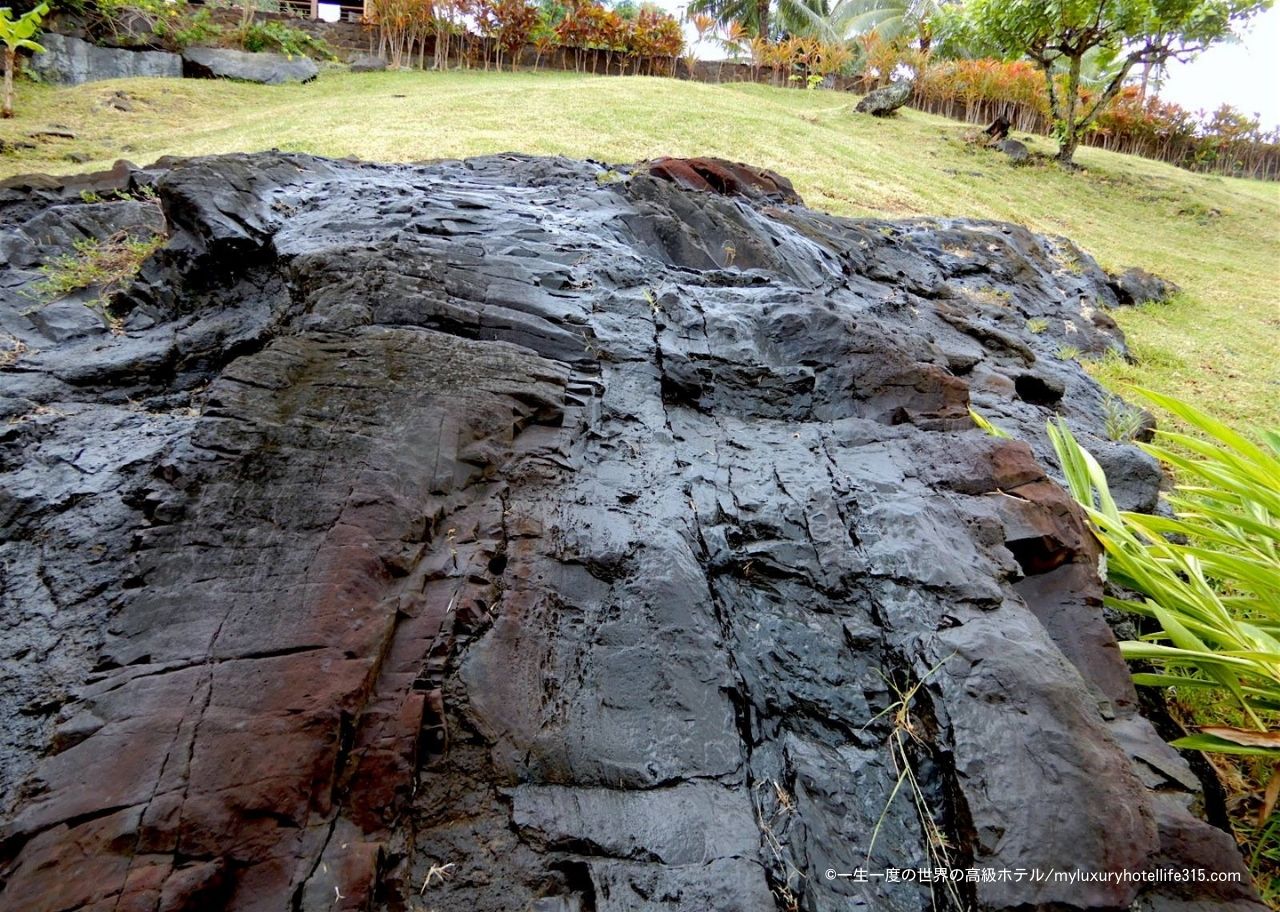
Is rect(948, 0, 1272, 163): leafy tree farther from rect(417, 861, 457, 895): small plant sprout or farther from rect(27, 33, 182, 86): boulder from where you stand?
rect(27, 33, 182, 86): boulder

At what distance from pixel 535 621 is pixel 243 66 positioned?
68.7 feet

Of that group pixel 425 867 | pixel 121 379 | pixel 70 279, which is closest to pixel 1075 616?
pixel 425 867

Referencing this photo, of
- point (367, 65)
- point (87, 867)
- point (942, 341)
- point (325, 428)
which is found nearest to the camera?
point (87, 867)

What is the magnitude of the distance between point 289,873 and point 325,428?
148cm

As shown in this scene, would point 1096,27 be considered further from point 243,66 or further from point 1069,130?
point 243,66

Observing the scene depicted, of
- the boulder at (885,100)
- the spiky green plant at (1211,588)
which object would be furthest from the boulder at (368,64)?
the spiky green plant at (1211,588)

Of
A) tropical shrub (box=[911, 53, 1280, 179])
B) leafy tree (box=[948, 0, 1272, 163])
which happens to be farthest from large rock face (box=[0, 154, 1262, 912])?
tropical shrub (box=[911, 53, 1280, 179])

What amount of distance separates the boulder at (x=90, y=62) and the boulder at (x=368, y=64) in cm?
462

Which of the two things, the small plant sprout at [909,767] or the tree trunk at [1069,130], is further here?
the tree trunk at [1069,130]

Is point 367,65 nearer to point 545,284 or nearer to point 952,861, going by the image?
point 545,284

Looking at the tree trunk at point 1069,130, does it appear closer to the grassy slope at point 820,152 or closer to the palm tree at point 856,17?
the grassy slope at point 820,152

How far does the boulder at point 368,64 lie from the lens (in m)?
19.6

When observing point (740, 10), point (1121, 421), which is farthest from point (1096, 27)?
point (740, 10)

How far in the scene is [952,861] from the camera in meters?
1.93
